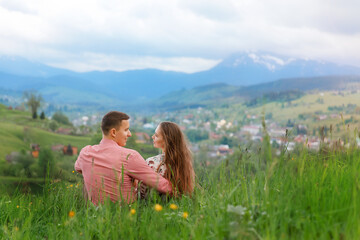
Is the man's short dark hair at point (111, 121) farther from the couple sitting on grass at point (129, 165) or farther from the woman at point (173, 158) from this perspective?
the woman at point (173, 158)

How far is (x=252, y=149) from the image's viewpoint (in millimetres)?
3264

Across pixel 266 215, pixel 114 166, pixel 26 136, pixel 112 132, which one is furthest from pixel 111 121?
pixel 26 136

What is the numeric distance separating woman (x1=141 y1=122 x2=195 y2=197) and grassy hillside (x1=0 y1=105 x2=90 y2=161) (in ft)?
168

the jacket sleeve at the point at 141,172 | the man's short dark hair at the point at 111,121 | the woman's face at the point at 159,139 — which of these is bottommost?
the jacket sleeve at the point at 141,172

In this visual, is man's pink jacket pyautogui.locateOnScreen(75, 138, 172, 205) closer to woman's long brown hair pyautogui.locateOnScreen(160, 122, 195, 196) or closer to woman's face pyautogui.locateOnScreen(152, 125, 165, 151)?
woman's long brown hair pyautogui.locateOnScreen(160, 122, 195, 196)

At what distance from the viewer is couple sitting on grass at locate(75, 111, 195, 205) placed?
346cm

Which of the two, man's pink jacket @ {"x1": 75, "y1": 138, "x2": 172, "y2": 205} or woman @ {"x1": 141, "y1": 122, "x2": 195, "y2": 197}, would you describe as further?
woman @ {"x1": 141, "y1": 122, "x2": 195, "y2": 197}

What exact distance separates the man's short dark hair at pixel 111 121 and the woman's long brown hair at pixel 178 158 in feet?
1.60

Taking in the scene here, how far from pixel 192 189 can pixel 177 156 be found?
40cm

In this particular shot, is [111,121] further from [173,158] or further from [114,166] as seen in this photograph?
[173,158]

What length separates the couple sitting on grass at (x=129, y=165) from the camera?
3.46 m

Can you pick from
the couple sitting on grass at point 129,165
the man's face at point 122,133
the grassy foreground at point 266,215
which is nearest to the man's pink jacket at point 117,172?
the couple sitting on grass at point 129,165

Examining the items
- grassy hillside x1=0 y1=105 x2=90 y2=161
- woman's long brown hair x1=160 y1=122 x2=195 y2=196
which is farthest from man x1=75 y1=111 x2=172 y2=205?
grassy hillside x1=0 y1=105 x2=90 y2=161

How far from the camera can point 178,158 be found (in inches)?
154
